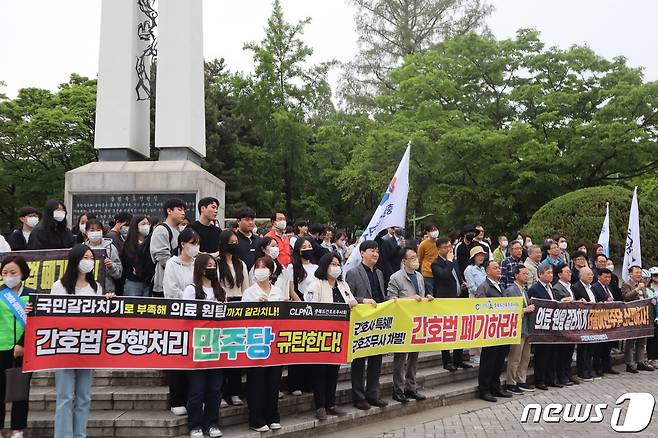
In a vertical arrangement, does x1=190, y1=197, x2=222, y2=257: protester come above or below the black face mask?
above

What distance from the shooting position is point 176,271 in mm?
6082

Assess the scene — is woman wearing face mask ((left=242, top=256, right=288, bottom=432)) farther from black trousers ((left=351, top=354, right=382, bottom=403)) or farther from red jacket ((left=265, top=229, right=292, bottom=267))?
red jacket ((left=265, top=229, right=292, bottom=267))

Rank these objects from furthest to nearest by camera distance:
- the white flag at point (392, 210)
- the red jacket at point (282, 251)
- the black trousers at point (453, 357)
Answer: the black trousers at point (453, 357)
the white flag at point (392, 210)
the red jacket at point (282, 251)

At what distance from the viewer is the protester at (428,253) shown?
30.2 feet

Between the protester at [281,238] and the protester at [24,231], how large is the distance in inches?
113

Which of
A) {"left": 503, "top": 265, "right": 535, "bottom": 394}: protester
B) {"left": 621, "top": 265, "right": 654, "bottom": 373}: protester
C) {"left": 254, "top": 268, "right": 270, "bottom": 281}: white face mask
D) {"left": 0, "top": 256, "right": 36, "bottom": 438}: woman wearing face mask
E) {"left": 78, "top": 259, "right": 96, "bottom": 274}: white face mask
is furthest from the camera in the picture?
{"left": 621, "top": 265, "right": 654, "bottom": 373}: protester

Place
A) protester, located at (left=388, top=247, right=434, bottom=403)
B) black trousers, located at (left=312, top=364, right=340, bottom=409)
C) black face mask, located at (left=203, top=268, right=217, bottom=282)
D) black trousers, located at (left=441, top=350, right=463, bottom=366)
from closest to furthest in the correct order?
black face mask, located at (left=203, top=268, right=217, bottom=282) → black trousers, located at (left=312, top=364, right=340, bottom=409) → protester, located at (left=388, top=247, right=434, bottom=403) → black trousers, located at (left=441, top=350, right=463, bottom=366)

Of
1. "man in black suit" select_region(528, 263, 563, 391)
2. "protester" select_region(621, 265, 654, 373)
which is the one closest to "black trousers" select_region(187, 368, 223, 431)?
"man in black suit" select_region(528, 263, 563, 391)

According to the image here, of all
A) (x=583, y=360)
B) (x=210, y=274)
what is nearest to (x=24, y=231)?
(x=210, y=274)

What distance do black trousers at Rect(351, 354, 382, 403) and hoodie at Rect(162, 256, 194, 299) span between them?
7.29 feet

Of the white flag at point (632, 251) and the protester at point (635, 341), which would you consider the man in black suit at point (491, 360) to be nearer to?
the protester at point (635, 341)

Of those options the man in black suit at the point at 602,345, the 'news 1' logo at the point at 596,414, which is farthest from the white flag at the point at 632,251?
the 'news 1' logo at the point at 596,414

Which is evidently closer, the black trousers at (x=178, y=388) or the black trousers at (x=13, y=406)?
the black trousers at (x=13, y=406)

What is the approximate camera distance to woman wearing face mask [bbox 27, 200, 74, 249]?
23.5ft
